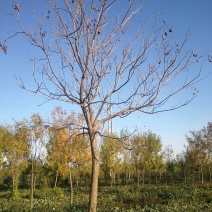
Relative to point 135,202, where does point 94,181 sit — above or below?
above

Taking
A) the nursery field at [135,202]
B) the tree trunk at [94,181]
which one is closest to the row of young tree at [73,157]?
the nursery field at [135,202]

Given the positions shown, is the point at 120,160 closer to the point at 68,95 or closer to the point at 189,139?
the point at 189,139

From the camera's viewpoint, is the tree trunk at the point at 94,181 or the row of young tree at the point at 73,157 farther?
the row of young tree at the point at 73,157

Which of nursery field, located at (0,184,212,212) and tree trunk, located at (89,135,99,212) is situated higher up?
tree trunk, located at (89,135,99,212)

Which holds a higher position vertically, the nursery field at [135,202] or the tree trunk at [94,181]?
the tree trunk at [94,181]

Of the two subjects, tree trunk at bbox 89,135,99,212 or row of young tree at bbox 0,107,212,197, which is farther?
row of young tree at bbox 0,107,212,197

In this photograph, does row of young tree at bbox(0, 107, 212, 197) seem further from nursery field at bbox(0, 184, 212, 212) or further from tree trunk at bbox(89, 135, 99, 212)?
tree trunk at bbox(89, 135, 99, 212)

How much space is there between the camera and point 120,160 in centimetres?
3241

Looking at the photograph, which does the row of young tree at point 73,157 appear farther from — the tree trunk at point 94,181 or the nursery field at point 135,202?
the tree trunk at point 94,181

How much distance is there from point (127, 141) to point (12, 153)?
23.0 m

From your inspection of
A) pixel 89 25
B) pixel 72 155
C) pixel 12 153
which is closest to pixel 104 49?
pixel 89 25

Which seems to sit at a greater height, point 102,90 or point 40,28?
point 40,28

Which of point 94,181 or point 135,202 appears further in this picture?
point 135,202

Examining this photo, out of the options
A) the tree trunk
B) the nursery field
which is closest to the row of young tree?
the nursery field
